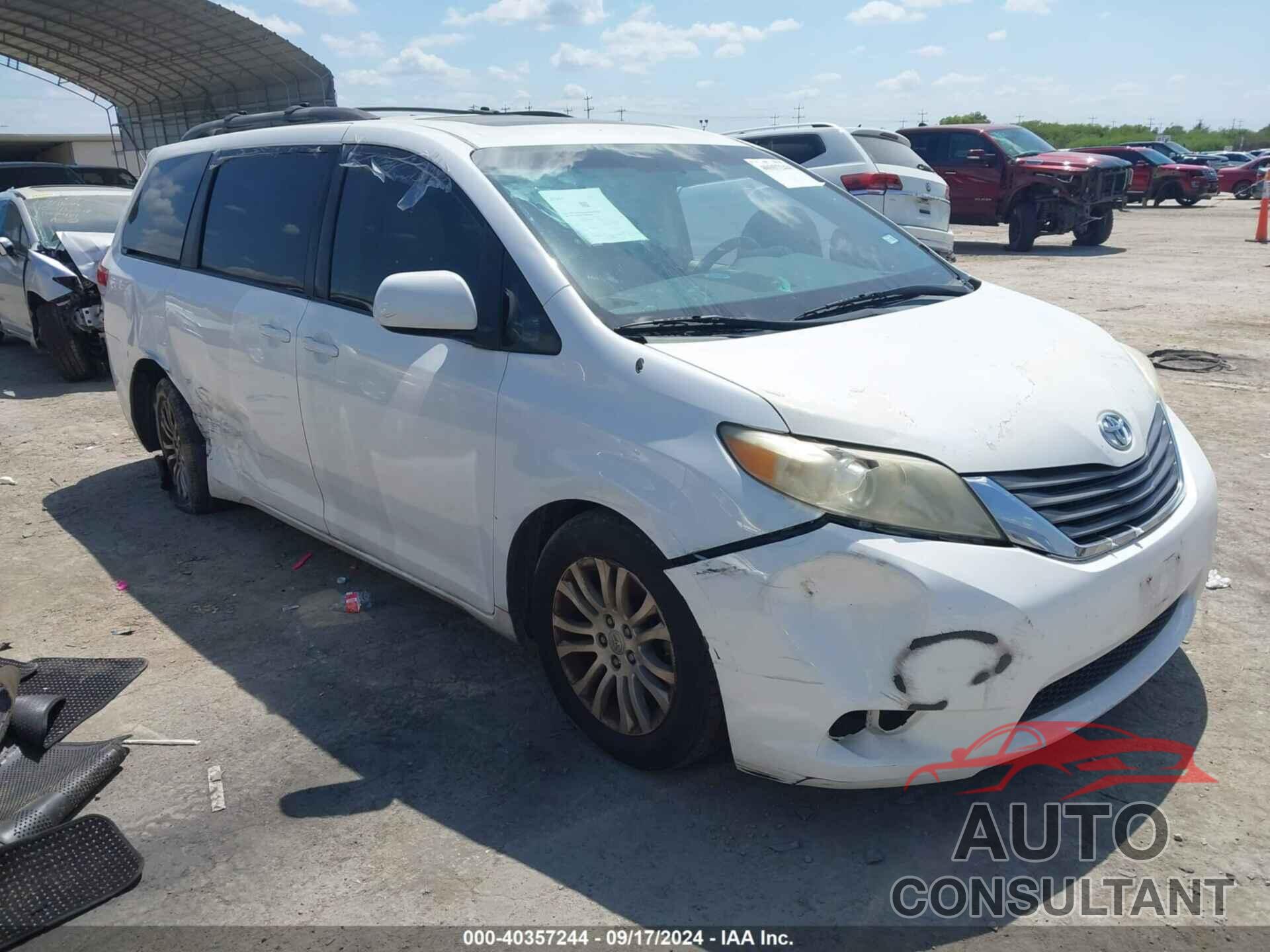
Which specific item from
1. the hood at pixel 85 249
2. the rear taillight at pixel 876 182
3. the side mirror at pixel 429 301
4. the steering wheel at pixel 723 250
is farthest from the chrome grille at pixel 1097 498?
the rear taillight at pixel 876 182

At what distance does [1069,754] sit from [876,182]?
1055cm

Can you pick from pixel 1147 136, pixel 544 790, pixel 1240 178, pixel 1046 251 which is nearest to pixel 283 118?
pixel 544 790

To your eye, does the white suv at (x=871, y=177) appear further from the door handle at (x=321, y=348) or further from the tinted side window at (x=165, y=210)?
the door handle at (x=321, y=348)

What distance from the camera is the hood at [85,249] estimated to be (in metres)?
9.24

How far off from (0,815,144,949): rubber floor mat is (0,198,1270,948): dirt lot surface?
0.06 metres

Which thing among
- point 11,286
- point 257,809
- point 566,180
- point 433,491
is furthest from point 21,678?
point 11,286

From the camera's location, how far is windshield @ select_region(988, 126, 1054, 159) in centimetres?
1738

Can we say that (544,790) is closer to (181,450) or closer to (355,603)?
(355,603)

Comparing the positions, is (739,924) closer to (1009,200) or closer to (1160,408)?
(1160,408)

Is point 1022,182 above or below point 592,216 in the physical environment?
below

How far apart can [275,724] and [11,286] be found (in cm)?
873

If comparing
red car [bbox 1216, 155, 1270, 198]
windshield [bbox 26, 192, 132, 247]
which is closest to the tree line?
red car [bbox 1216, 155, 1270, 198]

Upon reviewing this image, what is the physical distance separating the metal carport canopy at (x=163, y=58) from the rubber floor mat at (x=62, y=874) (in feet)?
77.0

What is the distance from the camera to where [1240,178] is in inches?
1298
